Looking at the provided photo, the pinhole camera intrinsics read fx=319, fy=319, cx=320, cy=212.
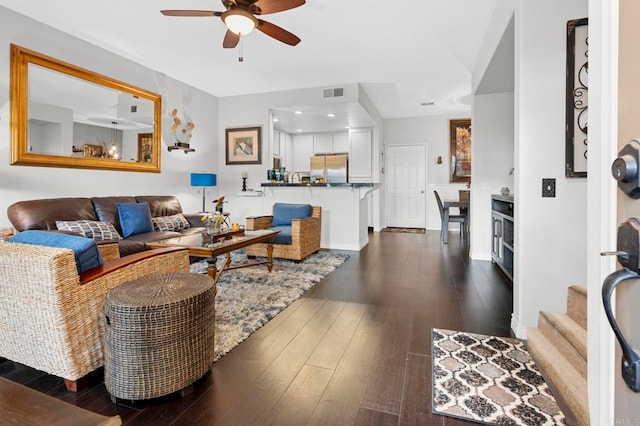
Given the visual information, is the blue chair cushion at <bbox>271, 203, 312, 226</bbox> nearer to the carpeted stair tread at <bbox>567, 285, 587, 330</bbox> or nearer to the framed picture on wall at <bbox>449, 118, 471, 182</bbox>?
the carpeted stair tread at <bbox>567, 285, 587, 330</bbox>

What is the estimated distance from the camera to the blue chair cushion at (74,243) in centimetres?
161

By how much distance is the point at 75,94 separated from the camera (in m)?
3.89

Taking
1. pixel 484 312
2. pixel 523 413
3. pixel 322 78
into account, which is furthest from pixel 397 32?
pixel 523 413

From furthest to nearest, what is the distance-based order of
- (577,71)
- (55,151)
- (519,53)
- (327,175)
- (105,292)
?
Answer: (327,175)
(55,151)
(519,53)
(577,71)
(105,292)

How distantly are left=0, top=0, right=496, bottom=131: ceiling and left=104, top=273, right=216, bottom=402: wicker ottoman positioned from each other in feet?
9.81

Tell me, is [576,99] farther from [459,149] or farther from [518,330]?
[459,149]

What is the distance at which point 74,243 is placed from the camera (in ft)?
5.32

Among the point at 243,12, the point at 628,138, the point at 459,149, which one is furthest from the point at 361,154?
the point at 628,138

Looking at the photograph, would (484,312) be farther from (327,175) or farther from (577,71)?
(327,175)

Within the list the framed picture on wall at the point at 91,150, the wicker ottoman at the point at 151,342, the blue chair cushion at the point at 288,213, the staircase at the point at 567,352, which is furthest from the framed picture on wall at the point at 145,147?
the staircase at the point at 567,352

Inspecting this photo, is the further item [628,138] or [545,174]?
[545,174]

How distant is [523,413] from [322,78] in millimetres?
4884

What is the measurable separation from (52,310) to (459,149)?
7920 mm

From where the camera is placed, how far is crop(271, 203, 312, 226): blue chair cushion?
15.7 feet
